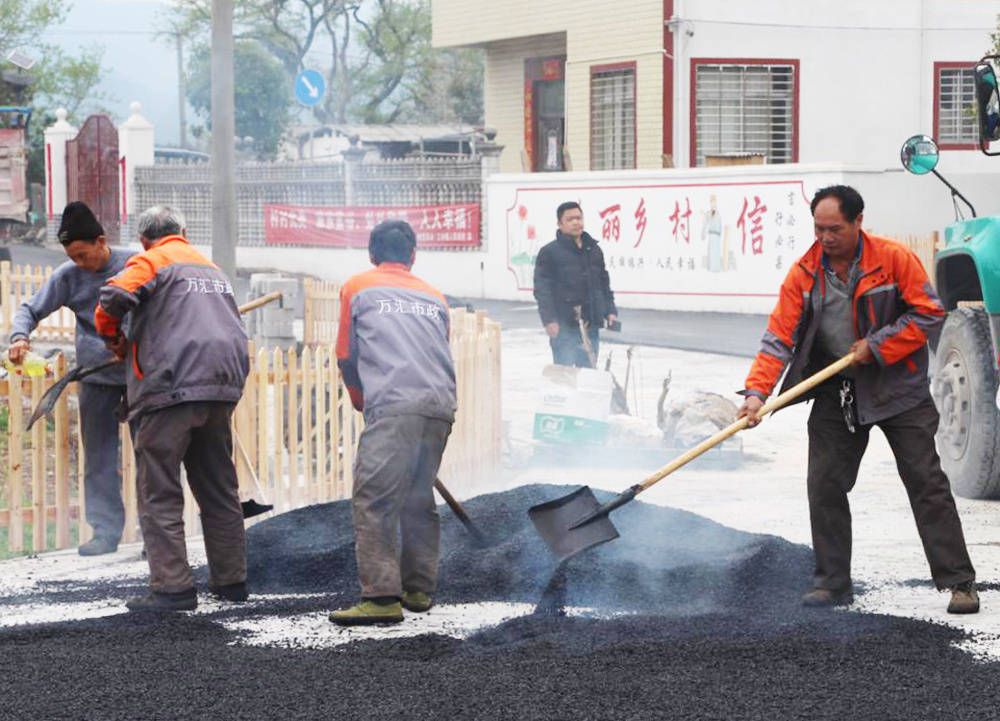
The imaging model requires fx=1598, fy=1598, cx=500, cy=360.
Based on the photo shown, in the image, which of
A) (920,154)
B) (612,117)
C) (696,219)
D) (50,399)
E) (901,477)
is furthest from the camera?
(612,117)

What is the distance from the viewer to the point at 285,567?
298 inches

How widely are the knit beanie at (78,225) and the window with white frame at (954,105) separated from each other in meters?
22.1

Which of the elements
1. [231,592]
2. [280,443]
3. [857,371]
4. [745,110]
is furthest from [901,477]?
[745,110]

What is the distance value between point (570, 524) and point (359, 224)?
74.4 ft

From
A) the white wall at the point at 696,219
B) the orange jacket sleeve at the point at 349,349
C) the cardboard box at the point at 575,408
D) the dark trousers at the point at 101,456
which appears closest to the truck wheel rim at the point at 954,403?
the cardboard box at the point at 575,408

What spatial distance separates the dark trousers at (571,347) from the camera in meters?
11.7

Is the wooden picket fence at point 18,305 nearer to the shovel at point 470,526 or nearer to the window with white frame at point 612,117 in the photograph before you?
the window with white frame at point 612,117

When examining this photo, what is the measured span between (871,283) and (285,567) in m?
3.02

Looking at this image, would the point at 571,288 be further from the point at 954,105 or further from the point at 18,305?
the point at 954,105

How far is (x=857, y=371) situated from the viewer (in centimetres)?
662

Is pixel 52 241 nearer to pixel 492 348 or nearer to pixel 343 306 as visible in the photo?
pixel 492 348

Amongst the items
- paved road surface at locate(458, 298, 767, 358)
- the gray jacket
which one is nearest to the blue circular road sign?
paved road surface at locate(458, 298, 767, 358)

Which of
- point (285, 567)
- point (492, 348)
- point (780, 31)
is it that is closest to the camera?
point (285, 567)

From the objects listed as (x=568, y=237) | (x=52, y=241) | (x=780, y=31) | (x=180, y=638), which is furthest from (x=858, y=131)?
(x=180, y=638)
